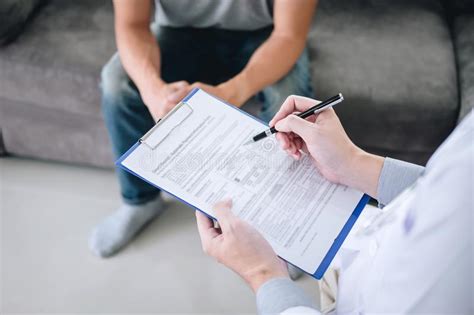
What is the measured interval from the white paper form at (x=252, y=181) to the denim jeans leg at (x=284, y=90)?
0.31 m

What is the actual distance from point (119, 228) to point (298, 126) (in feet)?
2.42

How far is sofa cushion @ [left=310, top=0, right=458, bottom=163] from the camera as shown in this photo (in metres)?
1.19

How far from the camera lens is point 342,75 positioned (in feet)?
4.00

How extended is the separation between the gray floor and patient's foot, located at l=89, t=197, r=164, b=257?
0.03 m

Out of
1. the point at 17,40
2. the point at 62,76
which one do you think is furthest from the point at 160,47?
the point at 17,40

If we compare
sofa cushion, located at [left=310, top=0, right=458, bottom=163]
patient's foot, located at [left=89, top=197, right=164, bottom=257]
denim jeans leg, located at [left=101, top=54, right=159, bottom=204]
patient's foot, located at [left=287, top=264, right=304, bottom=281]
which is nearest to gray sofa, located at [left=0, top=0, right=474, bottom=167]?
sofa cushion, located at [left=310, top=0, right=458, bottom=163]

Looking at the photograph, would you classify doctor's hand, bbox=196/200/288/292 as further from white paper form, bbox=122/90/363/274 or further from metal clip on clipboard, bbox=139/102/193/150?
metal clip on clipboard, bbox=139/102/193/150

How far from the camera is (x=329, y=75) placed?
4.01 ft

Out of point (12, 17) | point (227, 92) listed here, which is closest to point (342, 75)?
point (227, 92)

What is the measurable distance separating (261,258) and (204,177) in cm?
18

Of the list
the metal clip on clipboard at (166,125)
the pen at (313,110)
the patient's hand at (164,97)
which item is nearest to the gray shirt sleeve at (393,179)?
the pen at (313,110)

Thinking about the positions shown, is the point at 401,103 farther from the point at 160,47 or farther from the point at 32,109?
the point at 32,109

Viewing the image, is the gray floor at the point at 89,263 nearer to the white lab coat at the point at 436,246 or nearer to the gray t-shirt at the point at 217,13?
the gray t-shirt at the point at 217,13

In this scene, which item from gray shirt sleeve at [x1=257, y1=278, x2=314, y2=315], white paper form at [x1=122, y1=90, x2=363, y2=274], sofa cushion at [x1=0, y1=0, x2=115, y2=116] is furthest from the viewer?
sofa cushion at [x1=0, y1=0, x2=115, y2=116]
